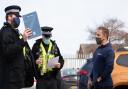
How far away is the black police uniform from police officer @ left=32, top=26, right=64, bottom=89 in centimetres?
184

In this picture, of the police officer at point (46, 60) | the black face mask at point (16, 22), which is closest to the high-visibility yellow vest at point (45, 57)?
the police officer at point (46, 60)

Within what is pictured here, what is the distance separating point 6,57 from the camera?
7875 millimetres

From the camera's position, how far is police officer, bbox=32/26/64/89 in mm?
9953

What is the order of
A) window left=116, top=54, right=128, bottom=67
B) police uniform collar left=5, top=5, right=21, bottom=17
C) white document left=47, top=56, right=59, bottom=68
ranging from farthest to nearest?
1. window left=116, top=54, right=128, bottom=67
2. white document left=47, top=56, right=59, bottom=68
3. police uniform collar left=5, top=5, right=21, bottom=17

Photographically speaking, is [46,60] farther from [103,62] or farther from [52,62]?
[103,62]

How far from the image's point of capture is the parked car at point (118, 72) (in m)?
11.9

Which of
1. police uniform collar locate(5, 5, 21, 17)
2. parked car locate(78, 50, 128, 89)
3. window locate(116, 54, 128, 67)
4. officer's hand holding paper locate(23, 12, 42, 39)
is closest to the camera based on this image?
police uniform collar locate(5, 5, 21, 17)

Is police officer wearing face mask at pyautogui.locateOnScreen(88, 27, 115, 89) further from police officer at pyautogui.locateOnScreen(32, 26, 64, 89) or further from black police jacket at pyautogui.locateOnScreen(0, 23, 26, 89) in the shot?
black police jacket at pyautogui.locateOnScreen(0, 23, 26, 89)

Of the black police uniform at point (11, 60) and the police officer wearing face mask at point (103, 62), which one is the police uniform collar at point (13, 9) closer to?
the black police uniform at point (11, 60)

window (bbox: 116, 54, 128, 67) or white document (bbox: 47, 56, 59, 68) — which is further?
window (bbox: 116, 54, 128, 67)

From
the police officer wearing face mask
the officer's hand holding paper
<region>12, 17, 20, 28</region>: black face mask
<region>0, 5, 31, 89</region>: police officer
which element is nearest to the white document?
the police officer wearing face mask

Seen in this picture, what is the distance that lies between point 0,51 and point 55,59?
2168 mm

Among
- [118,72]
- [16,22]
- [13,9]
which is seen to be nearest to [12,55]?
[16,22]

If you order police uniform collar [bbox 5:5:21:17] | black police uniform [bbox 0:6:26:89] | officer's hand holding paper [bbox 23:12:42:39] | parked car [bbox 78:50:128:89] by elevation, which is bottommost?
parked car [bbox 78:50:128:89]
